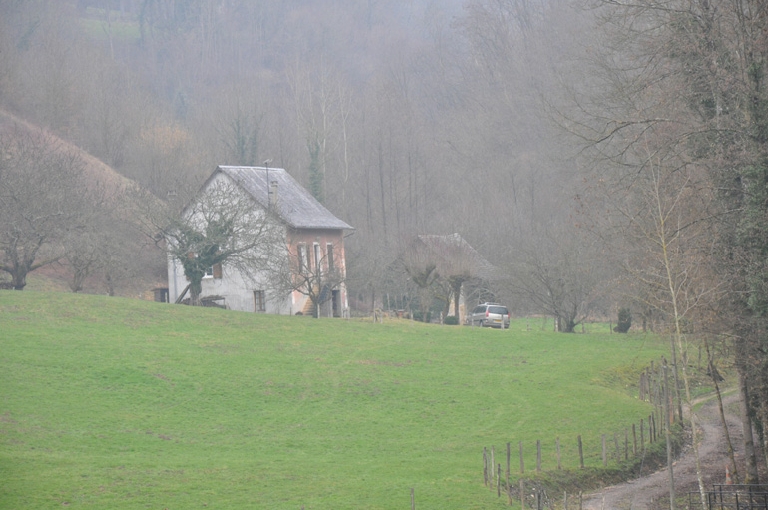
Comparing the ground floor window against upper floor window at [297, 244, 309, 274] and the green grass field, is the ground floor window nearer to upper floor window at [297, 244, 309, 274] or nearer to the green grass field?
upper floor window at [297, 244, 309, 274]

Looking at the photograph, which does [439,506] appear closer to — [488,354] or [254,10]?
[488,354]

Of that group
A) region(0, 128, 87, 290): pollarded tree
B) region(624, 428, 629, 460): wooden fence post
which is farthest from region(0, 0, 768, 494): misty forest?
region(624, 428, 629, 460): wooden fence post

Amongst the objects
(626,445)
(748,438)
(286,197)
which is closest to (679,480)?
(626,445)

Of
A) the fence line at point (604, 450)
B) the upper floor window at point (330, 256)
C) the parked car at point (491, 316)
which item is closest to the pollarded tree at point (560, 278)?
the parked car at point (491, 316)

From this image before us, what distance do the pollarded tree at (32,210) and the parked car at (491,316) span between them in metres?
25.0

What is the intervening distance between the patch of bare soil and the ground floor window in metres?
29.7

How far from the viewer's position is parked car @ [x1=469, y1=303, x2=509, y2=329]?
52406mm

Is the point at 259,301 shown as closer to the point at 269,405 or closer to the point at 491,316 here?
the point at 491,316

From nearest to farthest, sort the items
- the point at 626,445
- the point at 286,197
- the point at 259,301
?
the point at 626,445 → the point at 259,301 → the point at 286,197

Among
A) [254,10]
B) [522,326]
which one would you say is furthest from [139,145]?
[254,10]

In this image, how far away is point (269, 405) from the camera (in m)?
27.1

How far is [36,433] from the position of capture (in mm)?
21109

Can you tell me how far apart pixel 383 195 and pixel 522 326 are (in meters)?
28.8

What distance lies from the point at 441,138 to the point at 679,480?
6884cm
